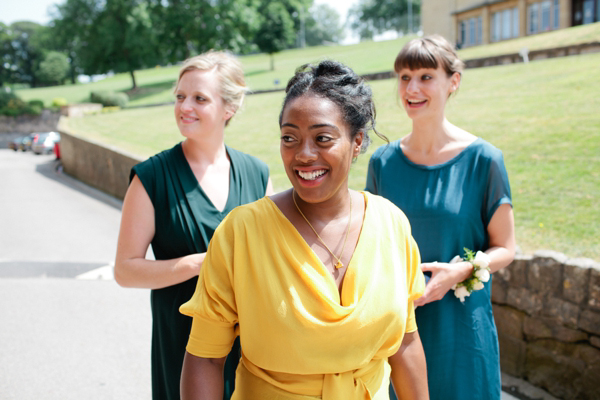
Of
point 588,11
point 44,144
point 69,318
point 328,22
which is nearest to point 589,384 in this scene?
point 69,318

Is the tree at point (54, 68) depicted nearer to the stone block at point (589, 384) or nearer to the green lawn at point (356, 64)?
the green lawn at point (356, 64)

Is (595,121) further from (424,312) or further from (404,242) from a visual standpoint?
(404,242)

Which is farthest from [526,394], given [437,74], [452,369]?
[437,74]

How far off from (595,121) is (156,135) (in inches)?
591

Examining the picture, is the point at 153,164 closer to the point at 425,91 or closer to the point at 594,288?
the point at 425,91

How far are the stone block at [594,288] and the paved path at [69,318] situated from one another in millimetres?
966

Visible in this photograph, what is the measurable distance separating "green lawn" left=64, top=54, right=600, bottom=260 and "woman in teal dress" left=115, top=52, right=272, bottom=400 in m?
0.60

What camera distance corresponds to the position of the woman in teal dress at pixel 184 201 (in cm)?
273

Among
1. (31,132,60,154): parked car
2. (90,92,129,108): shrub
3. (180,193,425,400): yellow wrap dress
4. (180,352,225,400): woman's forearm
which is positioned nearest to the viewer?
(180,193,425,400): yellow wrap dress

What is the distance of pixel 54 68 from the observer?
78812 mm

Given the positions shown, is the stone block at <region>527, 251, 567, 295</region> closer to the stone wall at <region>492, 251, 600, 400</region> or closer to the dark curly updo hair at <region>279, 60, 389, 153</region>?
the stone wall at <region>492, 251, 600, 400</region>

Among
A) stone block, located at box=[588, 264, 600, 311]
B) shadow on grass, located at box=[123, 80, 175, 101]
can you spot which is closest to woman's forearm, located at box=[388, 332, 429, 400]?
stone block, located at box=[588, 264, 600, 311]

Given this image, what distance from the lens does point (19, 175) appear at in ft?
74.5

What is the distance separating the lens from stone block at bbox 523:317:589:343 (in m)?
4.29
